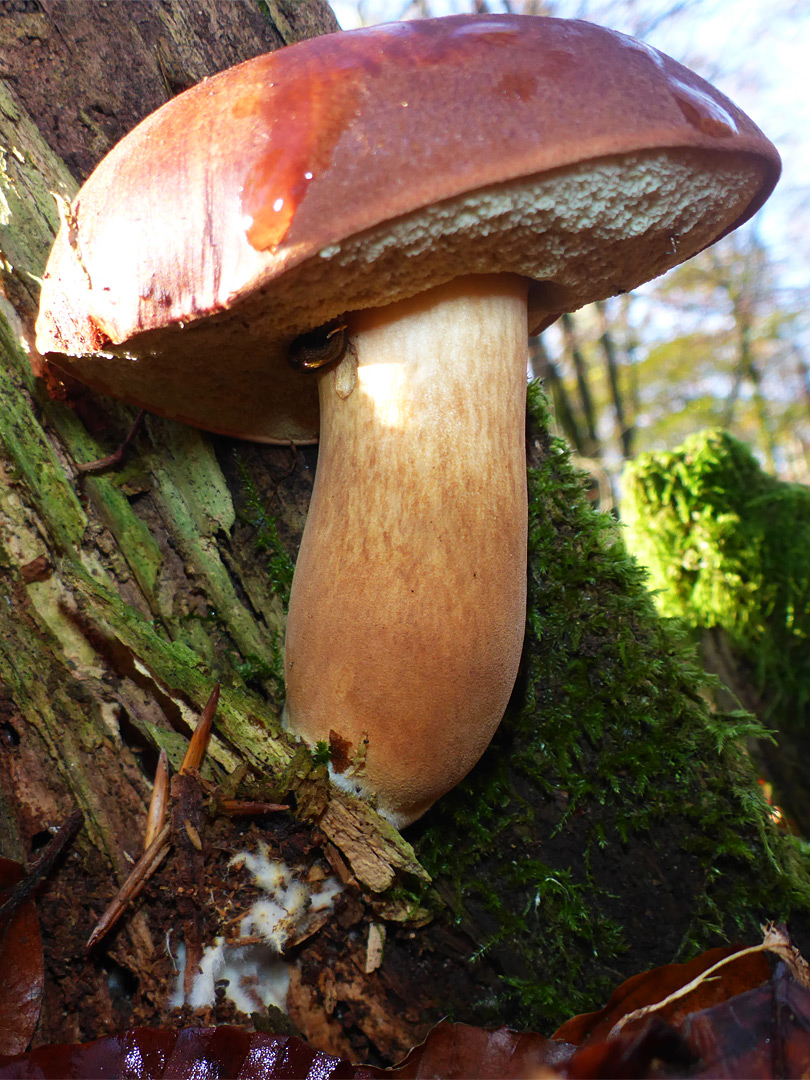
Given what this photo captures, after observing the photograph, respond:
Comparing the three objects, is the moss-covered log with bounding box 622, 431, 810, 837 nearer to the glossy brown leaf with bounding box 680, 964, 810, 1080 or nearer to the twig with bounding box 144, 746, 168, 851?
the glossy brown leaf with bounding box 680, 964, 810, 1080

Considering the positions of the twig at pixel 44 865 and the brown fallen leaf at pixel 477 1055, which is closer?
the brown fallen leaf at pixel 477 1055

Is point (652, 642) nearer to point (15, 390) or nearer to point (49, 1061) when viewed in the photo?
point (49, 1061)

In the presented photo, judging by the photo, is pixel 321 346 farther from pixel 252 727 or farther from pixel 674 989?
pixel 674 989

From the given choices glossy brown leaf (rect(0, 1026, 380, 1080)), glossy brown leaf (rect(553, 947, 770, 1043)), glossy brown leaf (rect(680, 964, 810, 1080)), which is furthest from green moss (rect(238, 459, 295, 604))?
glossy brown leaf (rect(680, 964, 810, 1080))

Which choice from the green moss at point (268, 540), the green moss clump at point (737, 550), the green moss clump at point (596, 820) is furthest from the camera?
the green moss clump at point (737, 550)

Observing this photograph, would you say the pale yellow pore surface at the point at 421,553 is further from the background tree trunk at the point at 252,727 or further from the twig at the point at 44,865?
the twig at the point at 44,865

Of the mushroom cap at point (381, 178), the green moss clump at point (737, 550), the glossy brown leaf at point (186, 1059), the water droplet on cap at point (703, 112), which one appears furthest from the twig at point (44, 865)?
the green moss clump at point (737, 550)

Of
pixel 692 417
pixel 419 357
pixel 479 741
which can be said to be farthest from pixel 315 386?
pixel 692 417
